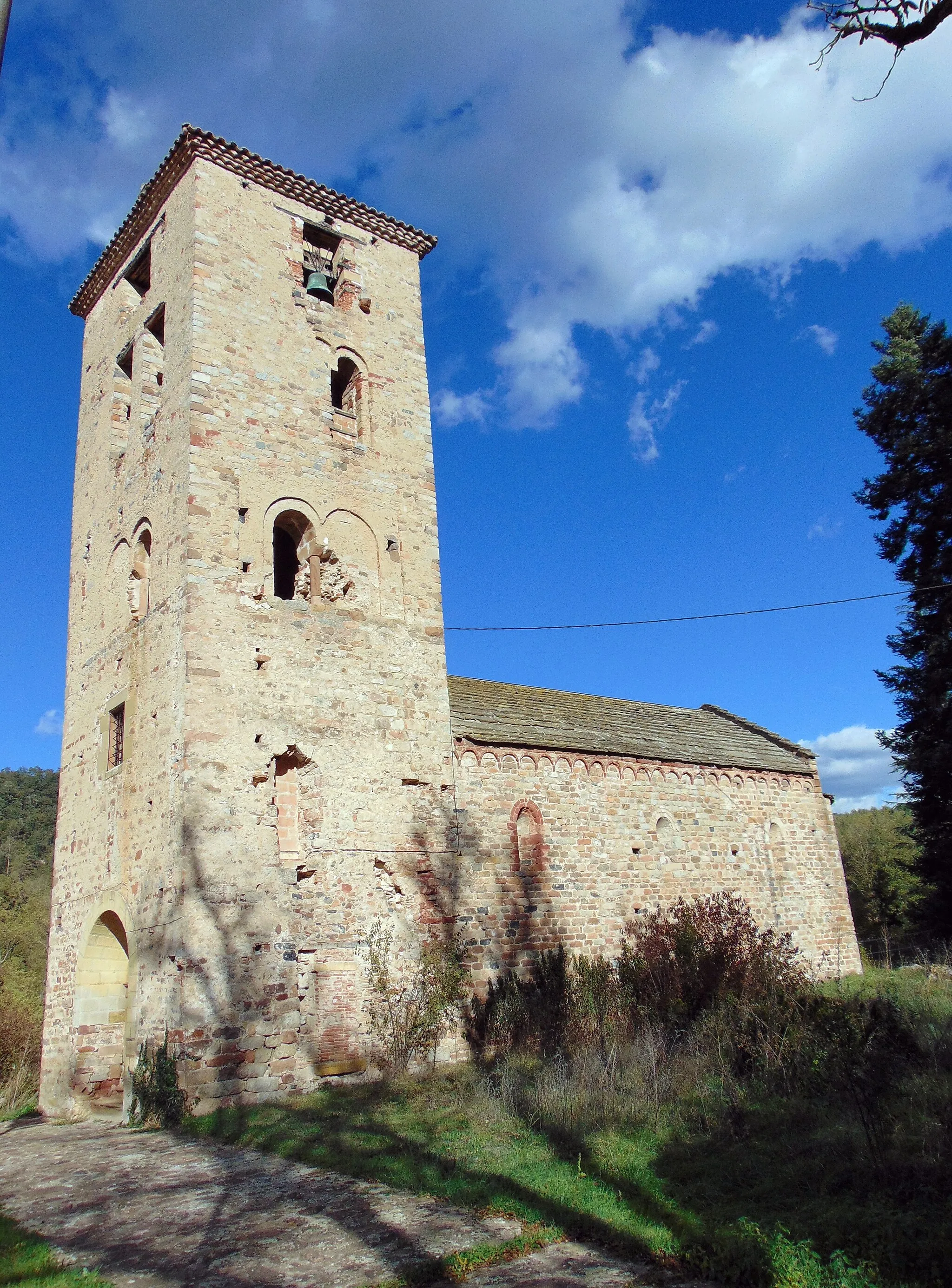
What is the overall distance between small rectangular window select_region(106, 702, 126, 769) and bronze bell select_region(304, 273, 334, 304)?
727 centimetres

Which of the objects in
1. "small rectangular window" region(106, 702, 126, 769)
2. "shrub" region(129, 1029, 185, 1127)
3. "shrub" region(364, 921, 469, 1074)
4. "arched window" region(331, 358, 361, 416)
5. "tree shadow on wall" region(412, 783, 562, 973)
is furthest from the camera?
"arched window" region(331, 358, 361, 416)

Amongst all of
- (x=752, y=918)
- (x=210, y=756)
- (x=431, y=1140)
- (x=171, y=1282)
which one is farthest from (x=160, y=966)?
(x=752, y=918)

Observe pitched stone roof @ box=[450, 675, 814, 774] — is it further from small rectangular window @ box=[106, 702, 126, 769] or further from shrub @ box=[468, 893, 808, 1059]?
small rectangular window @ box=[106, 702, 126, 769]

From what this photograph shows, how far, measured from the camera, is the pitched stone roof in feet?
47.5

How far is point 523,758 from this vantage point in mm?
14148

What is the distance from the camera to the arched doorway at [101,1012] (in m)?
11.9

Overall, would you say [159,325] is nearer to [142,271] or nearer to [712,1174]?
[142,271]

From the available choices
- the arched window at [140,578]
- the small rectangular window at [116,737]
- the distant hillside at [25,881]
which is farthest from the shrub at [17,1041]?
the arched window at [140,578]

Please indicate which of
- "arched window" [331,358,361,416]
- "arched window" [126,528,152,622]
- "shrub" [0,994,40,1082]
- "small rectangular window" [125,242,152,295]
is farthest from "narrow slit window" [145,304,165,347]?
"shrub" [0,994,40,1082]

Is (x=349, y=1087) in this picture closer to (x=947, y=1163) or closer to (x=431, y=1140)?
(x=431, y=1140)

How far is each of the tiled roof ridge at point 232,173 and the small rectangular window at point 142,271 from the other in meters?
0.33

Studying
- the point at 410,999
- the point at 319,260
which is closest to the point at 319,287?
the point at 319,260

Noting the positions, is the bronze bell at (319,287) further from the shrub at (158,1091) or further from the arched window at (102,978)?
the shrub at (158,1091)

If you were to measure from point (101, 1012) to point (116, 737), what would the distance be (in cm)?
383
